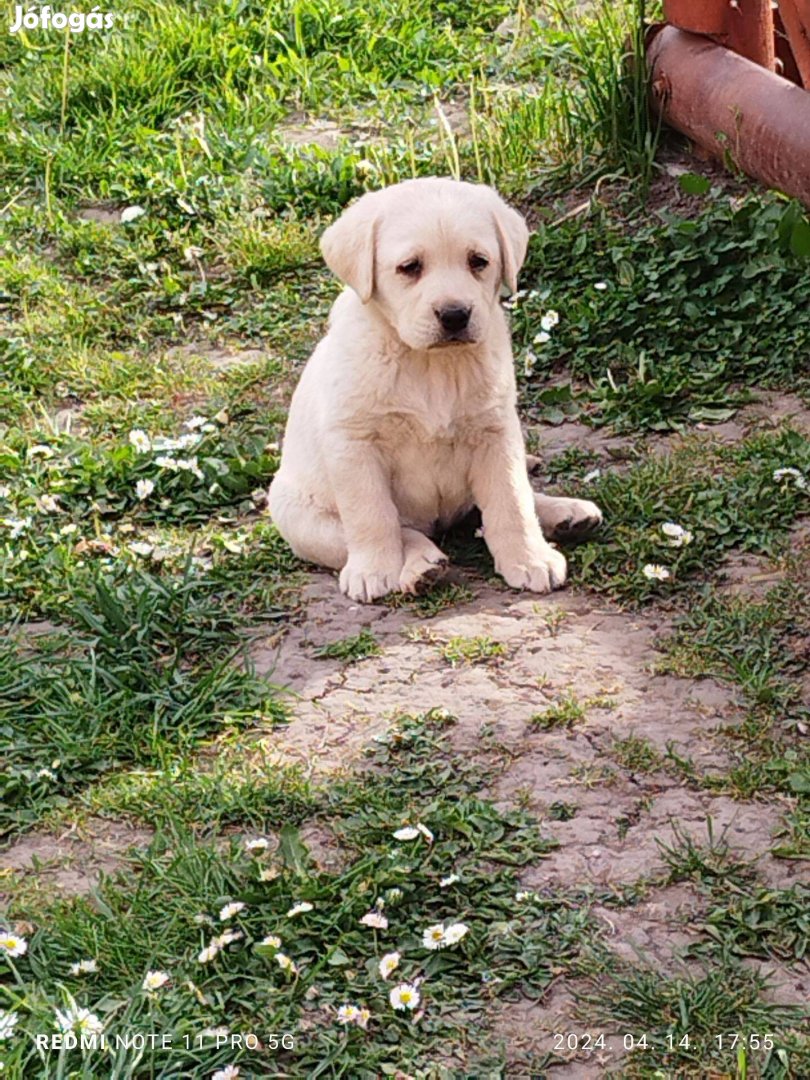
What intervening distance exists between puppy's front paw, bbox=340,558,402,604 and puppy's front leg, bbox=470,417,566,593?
12.9 inches

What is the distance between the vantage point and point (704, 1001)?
3.15 metres

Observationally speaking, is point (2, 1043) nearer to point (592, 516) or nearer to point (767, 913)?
point (767, 913)

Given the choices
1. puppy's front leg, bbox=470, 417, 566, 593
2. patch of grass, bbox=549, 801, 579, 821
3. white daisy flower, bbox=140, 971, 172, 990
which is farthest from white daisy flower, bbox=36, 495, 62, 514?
white daisy flower, bbox=140, 971, 172, 990

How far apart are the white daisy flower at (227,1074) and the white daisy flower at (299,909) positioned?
1.37 feet

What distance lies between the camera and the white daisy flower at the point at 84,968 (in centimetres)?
336

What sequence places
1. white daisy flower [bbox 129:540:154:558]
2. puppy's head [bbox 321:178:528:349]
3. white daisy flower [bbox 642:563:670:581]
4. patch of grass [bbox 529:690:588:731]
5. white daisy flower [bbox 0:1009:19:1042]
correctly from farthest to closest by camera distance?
white daisy flower [bbox 129:540:154:558], white daisy flower [bbox 642:563:670:581], puppy's head [bbox 321:178:528:349], patch of grass [bbox 529:690:588:731], white daisy flower [bbox 0:1009:19:1042]

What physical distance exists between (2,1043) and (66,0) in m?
7.61

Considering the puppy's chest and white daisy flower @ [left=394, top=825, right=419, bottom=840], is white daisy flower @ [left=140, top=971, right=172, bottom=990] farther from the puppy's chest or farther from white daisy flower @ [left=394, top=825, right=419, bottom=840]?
the puppy's chest

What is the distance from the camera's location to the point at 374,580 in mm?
4961

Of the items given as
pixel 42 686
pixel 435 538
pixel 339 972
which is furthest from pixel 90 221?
pixel 339 972

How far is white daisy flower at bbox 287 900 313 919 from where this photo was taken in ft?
11.3

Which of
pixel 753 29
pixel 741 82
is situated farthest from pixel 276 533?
pixel 753 29

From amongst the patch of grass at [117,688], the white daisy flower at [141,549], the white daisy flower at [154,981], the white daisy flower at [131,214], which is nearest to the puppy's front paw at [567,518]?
the patch of grass at [117,688]

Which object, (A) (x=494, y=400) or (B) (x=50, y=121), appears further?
(B) (x=50, y=121)
